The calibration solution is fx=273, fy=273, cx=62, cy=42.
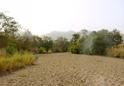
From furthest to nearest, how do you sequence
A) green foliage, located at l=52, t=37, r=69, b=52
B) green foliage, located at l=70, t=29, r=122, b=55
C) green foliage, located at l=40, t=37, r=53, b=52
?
green foliage, located at l=52, t=37, r=69, b=52, green foliage, located at l=40, t=37, r=53, b=52, green foliage, located at l=70, t=29, r=122, b=55

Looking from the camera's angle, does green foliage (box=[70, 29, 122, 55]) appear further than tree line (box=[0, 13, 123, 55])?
Yes

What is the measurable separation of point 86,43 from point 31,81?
2920 centimetres

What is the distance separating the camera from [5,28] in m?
31.1

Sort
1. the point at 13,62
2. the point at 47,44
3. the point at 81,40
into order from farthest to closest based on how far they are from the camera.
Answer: the point at 47,44, the point at 81,40, the point at 13,62

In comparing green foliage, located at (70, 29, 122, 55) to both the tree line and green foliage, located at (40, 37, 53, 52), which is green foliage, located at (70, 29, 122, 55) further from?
green foliage, located at (40, 37, 53, 52)

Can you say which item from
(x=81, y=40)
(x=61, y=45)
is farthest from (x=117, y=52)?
(x=61, y=45)

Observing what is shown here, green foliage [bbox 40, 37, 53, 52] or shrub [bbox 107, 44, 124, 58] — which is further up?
green foliage [bbox 40, 37, 53, 52]

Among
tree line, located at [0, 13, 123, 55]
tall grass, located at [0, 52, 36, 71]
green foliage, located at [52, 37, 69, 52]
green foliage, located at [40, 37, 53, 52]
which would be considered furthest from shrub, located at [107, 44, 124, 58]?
green foliage, located at [52, 37, 69, 52]

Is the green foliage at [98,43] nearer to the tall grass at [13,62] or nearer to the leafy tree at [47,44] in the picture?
the leafy tree at [47,44]

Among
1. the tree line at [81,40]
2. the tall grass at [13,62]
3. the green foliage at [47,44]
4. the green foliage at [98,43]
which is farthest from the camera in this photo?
the green foliage at [47,44]

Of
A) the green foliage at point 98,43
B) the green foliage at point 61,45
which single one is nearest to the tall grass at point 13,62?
the green foliage at point 98,43

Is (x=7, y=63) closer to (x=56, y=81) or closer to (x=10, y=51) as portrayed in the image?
(x=56, y=81)

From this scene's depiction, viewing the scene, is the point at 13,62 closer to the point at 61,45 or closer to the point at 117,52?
the point at 117,52

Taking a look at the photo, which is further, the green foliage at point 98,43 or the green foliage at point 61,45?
the green foliage at point 61,45
